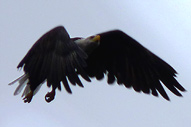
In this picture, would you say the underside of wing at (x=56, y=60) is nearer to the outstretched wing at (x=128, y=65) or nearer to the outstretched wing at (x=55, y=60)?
the outstretched wing at (x=55, y=60)

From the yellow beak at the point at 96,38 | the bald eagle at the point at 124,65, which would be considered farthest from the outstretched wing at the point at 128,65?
the yellow beak at the point at 96,38

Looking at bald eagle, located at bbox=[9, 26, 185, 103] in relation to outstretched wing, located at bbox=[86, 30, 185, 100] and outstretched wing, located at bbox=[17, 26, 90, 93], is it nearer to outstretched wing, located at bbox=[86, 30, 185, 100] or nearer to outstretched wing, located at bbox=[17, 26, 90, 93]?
outstretched wing, located at bbox=[86, 30, 185, 100]

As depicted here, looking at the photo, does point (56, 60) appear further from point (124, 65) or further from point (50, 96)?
point (124, 65)

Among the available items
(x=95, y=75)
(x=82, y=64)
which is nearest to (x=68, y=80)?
(x=82, y=64)

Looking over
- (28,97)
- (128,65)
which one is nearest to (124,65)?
(128,65)

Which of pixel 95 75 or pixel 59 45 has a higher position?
pixel 59 45

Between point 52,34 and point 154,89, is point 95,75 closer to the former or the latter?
point 154,89
